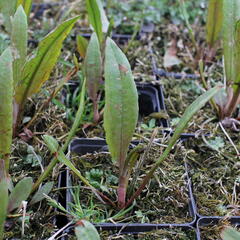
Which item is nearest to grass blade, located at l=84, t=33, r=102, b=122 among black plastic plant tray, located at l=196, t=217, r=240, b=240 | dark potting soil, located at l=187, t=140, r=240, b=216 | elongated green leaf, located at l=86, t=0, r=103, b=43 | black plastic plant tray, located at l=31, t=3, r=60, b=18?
elongated green leaf, located at l=86, t=0, r=103, b=43

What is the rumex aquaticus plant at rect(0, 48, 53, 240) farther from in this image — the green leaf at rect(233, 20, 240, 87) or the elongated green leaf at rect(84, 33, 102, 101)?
the green leaf at rect(233, 20, 240, 87)

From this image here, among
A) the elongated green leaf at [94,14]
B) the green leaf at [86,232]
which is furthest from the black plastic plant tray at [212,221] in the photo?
the elongated green leaf at [94,14]

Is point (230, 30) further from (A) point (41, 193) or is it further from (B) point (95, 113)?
(A) point (41, 193)

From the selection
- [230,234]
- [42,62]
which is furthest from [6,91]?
[230,234]

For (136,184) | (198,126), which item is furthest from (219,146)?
(136,184)

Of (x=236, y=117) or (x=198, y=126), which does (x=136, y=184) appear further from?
(x=236, y=117)

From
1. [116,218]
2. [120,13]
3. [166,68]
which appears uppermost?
[120,13]
